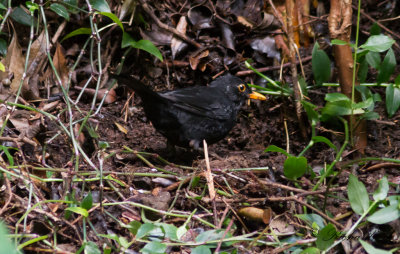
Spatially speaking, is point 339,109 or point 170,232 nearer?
point 170,232

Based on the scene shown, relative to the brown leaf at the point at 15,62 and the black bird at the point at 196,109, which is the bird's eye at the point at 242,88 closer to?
the black bird at the point at 196,109

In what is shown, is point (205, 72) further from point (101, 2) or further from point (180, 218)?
point (180, 218)

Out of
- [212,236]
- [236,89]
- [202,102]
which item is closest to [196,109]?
[202,102]

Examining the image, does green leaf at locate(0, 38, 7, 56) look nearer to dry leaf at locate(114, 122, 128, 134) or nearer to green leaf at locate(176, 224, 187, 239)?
dry leaf at locate(114, 122, 128, 134)

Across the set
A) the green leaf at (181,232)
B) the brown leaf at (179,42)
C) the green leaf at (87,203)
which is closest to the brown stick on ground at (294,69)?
the brown leaf at (179,42)

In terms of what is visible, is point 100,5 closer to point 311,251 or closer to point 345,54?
point 345,54

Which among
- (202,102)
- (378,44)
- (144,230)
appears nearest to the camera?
(144,230)

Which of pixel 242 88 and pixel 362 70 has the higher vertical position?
pixel 362 70
